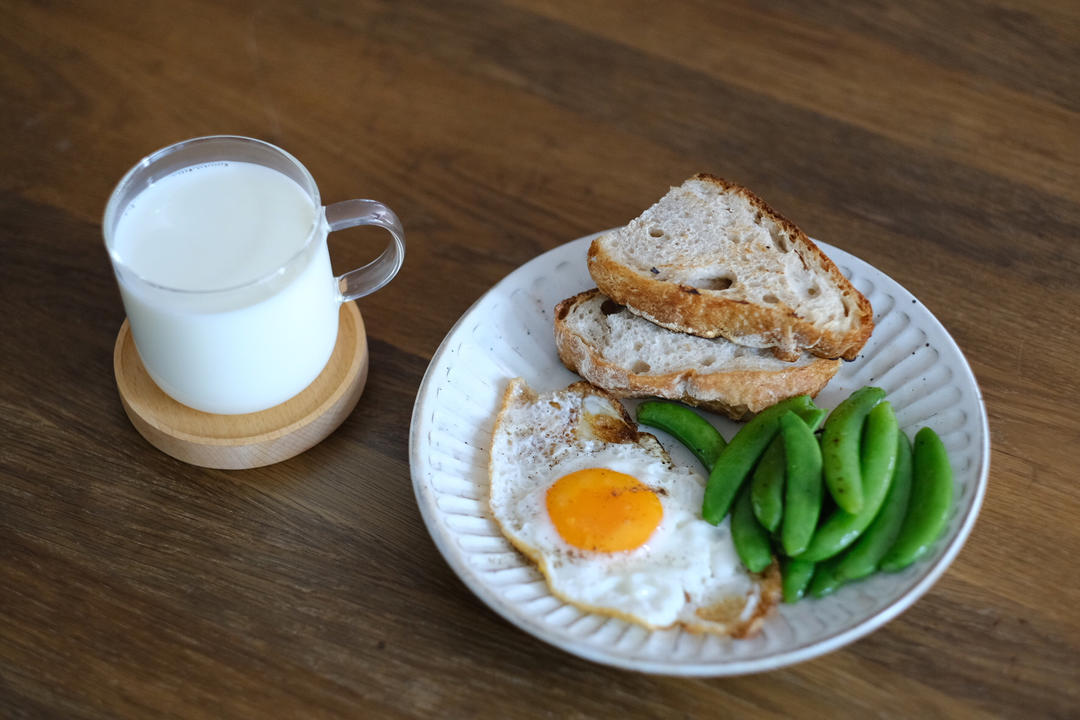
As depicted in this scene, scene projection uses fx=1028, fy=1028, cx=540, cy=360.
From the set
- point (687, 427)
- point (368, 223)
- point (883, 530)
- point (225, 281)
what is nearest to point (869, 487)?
point (883, 530)

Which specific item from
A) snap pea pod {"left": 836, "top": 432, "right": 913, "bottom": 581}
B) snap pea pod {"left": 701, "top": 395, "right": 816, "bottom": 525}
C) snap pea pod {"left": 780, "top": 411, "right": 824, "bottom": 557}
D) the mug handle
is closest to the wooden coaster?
the mug handle

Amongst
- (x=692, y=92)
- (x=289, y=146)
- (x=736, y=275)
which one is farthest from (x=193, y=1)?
(x=736, y=275)

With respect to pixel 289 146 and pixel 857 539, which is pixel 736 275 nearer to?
pixel 857 539

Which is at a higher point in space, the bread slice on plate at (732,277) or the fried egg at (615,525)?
the bread slice on plate at (732,277)

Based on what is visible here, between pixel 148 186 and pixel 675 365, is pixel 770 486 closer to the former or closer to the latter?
pixel 675 365

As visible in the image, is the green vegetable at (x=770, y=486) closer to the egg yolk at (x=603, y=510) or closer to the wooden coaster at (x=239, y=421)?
the egg yolk at (x=603, y=510)

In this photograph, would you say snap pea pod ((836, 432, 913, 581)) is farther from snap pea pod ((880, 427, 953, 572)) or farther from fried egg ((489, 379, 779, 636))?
fried egg ((489, 379, 779, 636))

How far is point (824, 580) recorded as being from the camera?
1.68 m

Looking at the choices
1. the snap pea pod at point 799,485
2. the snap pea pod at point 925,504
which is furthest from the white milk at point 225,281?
the snap pea pod at point 925,504

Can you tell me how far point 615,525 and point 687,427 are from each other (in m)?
0.30

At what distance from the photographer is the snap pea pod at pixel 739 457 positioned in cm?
178

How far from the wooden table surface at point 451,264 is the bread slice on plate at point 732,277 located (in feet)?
0.99

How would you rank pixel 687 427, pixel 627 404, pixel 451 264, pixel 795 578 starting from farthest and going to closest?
pixel 451 264, pixel 627 404, pixel 687 427, pixel 795 578

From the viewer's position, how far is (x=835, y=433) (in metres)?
1.81
